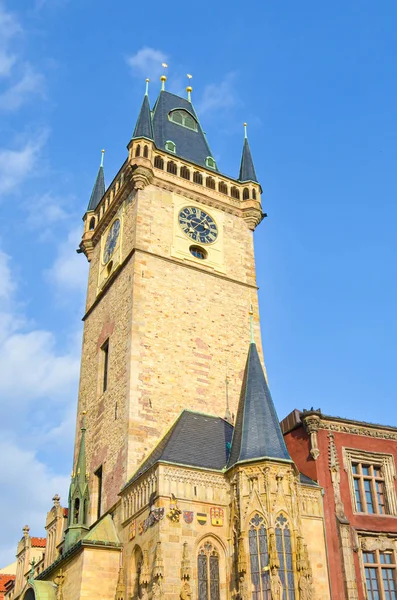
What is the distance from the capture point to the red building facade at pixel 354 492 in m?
21.7

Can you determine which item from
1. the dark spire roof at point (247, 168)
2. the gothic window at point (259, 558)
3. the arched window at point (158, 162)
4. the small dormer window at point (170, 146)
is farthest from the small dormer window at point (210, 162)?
the gothic window at point (259, 558)

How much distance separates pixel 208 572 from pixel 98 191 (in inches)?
844

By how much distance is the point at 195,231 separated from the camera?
1208 inches

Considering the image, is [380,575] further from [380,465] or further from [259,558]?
[259,558]

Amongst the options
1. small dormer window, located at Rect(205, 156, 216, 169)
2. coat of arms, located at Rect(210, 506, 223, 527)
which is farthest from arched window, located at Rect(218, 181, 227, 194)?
coat of arms, located at Rect(210, 506, 223, 527)

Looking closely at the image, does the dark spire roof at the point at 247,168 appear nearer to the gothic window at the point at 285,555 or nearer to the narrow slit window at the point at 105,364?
the narrow slit window at the point at 105,364

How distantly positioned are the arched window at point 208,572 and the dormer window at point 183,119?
871 inches

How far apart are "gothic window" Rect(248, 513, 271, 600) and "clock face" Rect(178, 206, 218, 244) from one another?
1349 centimetres

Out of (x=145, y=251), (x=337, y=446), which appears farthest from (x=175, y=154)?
(x=337, y=446)

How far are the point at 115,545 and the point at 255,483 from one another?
478cm

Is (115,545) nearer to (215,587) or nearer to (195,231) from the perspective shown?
(215,587)

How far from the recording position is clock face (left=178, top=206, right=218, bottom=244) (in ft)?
100

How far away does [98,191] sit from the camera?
3669 cm

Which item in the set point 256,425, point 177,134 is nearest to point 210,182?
point 177,134
